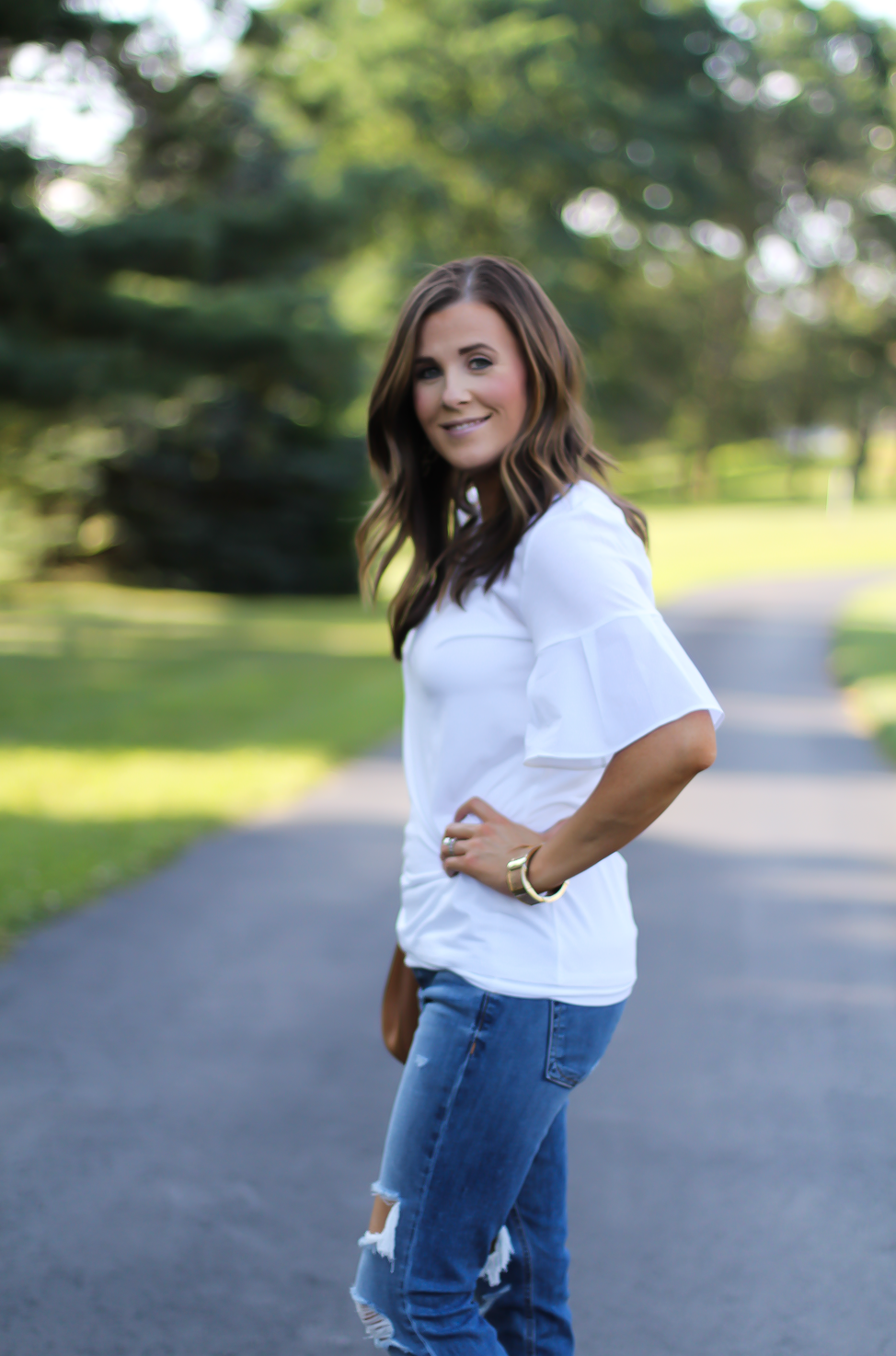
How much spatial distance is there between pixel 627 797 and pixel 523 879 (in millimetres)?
200

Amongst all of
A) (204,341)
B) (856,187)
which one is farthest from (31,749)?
(856,187)

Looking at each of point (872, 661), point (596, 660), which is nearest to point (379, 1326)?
point (596, 660)

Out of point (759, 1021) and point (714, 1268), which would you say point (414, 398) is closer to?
point (714, 1268)

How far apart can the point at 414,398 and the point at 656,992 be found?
3.38 m

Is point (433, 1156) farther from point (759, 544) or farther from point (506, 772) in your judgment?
point (759, 544)

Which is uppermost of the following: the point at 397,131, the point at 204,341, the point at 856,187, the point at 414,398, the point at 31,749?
the point at 856,187

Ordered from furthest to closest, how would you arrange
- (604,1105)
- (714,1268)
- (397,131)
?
(397,131), (604,1105), (714,1268)

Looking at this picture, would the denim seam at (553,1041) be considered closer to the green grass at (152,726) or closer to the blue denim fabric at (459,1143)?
the blue denim fabric at (459,1143)

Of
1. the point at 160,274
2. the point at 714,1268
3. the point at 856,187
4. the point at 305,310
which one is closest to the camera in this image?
the point at 714,1268

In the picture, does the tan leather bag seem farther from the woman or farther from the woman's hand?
the woman's hand

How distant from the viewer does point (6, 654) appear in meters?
16.4

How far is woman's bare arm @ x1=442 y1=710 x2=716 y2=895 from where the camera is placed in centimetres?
178

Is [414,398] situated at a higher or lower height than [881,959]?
higher

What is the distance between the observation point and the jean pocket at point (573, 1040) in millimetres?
1897
